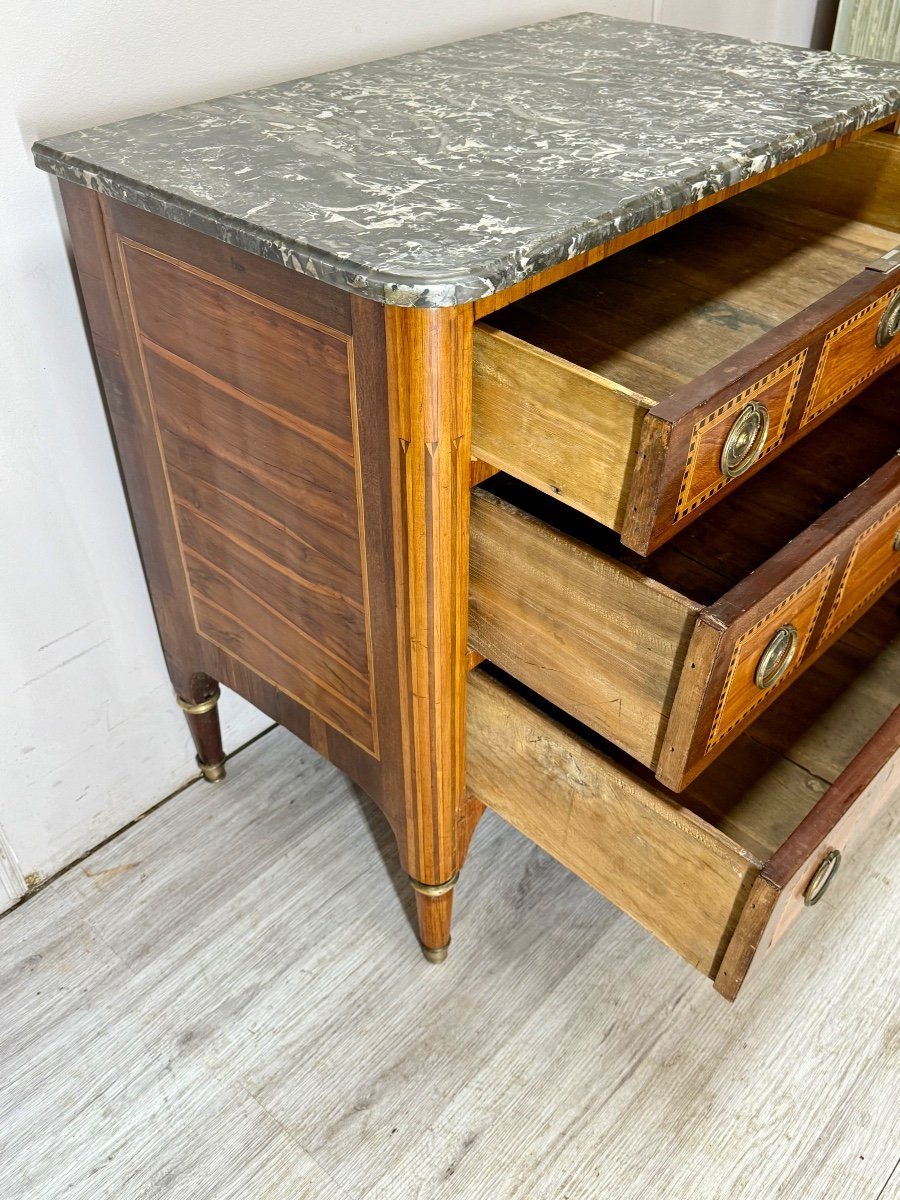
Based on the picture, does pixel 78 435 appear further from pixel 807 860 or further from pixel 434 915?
pixel 807 860

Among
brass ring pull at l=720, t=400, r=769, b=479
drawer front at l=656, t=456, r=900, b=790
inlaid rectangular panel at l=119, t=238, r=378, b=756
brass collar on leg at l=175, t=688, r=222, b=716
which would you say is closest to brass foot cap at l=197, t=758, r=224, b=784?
brass collar on leg at l=175, t=688, r=222, b=716

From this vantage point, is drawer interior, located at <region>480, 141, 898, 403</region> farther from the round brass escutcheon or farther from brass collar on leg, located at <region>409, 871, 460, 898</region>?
brass collar on leg, located at <region>409, 871, 460, 898</region>

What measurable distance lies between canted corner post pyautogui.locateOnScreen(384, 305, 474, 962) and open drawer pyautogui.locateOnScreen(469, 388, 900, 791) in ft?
0.14

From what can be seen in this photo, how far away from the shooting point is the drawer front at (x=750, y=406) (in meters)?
0.63

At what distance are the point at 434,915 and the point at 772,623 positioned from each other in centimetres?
47

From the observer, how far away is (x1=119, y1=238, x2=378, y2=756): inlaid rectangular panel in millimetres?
734

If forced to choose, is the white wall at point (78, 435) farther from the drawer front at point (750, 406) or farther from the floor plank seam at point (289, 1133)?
the drawer front at point (750, 406)

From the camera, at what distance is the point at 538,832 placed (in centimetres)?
91

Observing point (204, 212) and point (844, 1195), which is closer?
point (204, 212)

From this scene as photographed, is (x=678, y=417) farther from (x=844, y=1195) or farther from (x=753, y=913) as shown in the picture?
(x=844, y=1195)

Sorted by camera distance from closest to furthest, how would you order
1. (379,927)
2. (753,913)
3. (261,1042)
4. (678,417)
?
(678,417)
(753,913)
(261,1042)
(379,927)

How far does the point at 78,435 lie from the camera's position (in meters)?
0.97

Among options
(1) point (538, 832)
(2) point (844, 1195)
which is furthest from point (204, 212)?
(2) point (844, 1195)

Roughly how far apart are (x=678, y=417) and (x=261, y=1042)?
737mm
